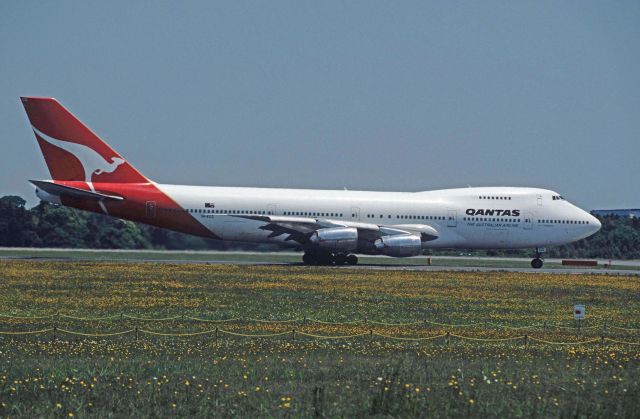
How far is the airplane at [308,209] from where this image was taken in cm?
5741

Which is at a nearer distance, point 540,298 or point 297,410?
point 297,410

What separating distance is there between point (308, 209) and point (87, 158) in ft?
45.6

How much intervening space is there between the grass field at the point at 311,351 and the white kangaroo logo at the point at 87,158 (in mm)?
14169

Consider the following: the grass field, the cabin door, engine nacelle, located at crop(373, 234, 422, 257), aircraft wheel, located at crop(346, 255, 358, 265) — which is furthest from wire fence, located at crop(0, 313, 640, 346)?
aircraft wheel, located at crop(346, 255, 358, 265)

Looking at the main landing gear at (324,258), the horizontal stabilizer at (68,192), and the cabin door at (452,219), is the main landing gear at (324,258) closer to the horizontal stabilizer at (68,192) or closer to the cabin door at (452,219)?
the cabin door at (452,219)

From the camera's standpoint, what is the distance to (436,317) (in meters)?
32.2

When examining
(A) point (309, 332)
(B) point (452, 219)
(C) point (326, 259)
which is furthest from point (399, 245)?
(A) point (309, 332)

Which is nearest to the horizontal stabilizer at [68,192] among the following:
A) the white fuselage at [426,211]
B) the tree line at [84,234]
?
the white fuselage at [426,211]

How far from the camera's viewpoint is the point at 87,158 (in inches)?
2279

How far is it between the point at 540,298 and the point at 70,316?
20.6 meters

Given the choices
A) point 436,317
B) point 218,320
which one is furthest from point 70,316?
point 436,317

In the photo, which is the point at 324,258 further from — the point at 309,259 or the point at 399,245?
the point at 399,245

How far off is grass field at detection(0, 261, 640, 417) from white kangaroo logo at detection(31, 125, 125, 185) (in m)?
14.2

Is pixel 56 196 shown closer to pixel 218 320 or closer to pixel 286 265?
pixel 286 265
